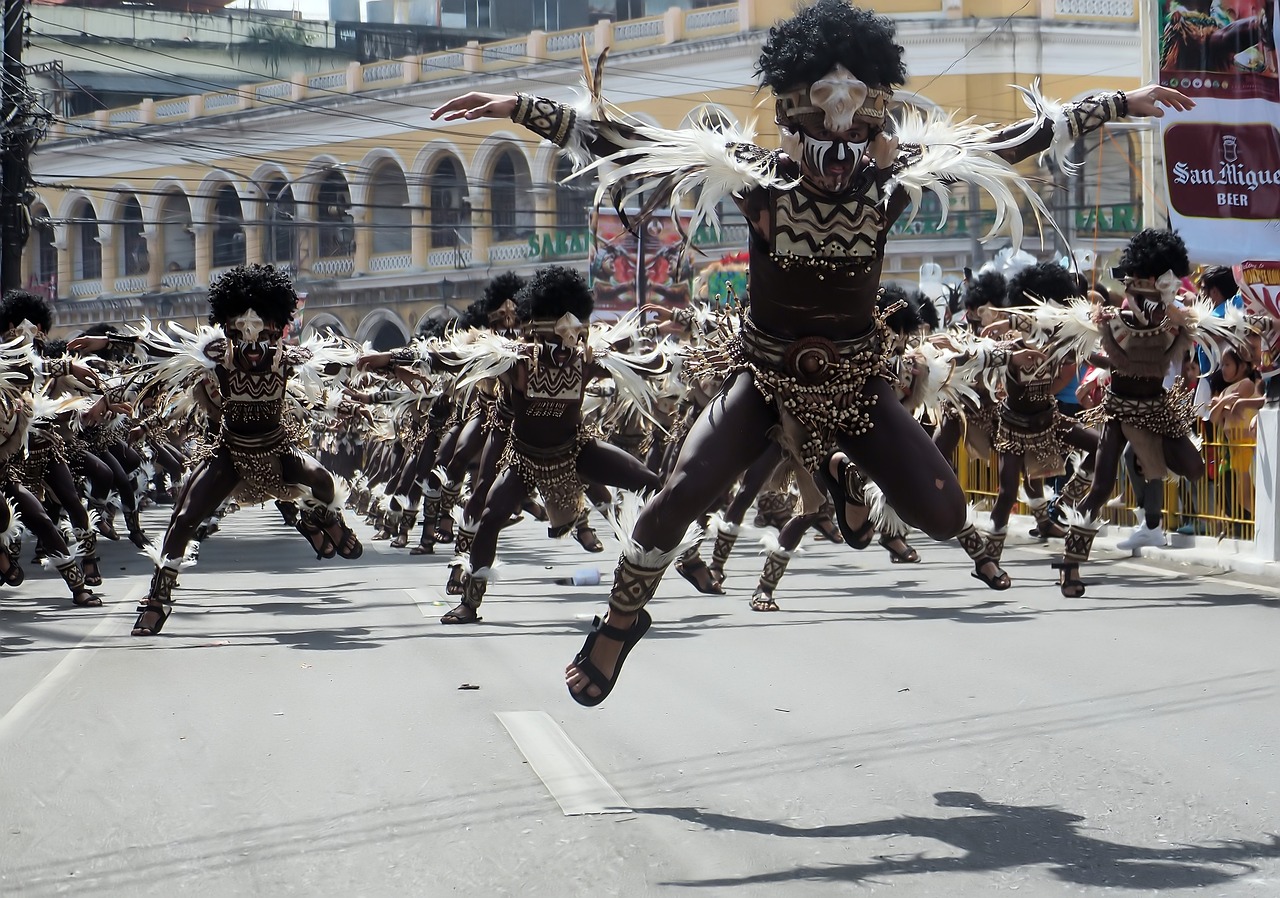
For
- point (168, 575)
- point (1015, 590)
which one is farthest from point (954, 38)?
point (168, 575)

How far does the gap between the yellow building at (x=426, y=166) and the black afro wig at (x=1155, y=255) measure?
2644 cm

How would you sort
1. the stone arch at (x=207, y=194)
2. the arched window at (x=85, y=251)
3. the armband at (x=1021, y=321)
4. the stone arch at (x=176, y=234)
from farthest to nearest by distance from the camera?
the arched window at (x=85, y=251) → the stone arch at (x=176, y=234) → the stone arch at (x=207, y=194) → the armband at (x=1021, y=321)

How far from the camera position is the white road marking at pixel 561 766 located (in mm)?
5500

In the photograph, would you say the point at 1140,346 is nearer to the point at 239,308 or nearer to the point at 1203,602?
the point at 1203,602

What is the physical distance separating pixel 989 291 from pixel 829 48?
982 cm

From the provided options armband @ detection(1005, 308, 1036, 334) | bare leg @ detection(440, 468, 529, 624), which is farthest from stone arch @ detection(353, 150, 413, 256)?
bare leg @ detection(440, 468, 529, 624)

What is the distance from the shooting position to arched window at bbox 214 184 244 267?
174 ft

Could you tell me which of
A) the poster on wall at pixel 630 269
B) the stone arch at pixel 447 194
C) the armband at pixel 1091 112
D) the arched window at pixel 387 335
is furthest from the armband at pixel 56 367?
the arched window at pixel 387 335

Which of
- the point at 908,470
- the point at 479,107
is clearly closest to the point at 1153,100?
the point at 908,470

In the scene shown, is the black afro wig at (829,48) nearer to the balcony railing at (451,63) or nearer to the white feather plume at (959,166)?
the white feather plume at (959,166)

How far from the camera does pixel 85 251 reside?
190 feet

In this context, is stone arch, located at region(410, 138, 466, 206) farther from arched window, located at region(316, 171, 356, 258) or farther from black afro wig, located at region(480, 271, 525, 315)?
black afro wig, located at region(480, 271, 525, 315)

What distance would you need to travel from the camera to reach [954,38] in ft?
135

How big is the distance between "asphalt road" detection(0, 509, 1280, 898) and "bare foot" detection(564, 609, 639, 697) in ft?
1.01
